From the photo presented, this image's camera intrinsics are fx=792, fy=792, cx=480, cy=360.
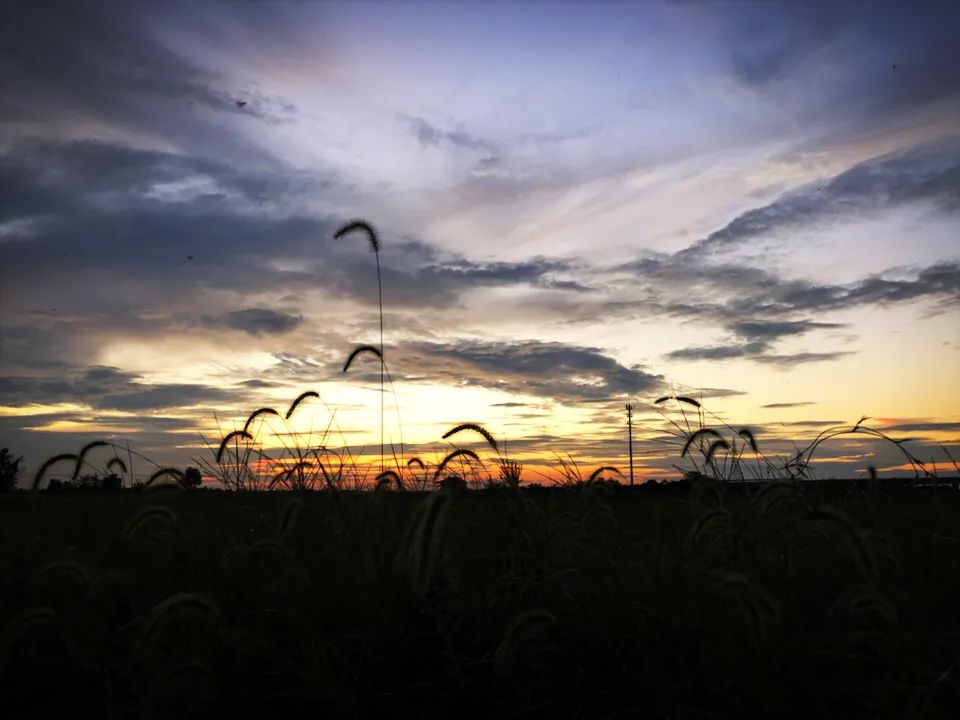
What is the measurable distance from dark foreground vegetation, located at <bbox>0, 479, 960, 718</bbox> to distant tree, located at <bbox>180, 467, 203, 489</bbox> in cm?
127

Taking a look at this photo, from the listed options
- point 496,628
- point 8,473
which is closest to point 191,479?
point 496,628

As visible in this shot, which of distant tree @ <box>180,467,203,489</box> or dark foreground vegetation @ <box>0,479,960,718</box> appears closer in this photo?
dark foreground vegetation @ <box>0,479,960,718</box>

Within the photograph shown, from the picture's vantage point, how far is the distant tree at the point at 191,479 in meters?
5.58

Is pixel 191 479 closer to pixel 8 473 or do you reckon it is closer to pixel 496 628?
pixel 496 628

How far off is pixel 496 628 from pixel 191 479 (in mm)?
3585

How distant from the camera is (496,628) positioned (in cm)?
320

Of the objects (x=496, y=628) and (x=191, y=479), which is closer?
(x=496, y=628)

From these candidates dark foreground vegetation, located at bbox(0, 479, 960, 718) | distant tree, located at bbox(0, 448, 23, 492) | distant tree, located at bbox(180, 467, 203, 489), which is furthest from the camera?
distant tree, located at bbox(0, 448, 23, 492)

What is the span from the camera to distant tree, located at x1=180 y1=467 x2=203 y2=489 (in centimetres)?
558

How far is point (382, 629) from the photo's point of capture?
3.19 metres

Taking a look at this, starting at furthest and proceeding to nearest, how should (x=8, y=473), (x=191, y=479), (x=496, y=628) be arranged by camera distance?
(x=8, y=473), (x=191, y=479), (x=496, y=628)

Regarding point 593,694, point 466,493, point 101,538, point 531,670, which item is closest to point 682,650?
point 593,694

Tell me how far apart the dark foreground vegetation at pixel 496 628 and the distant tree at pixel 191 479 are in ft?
4.18

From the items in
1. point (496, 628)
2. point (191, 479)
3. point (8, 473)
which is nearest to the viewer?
point (496, 628)
